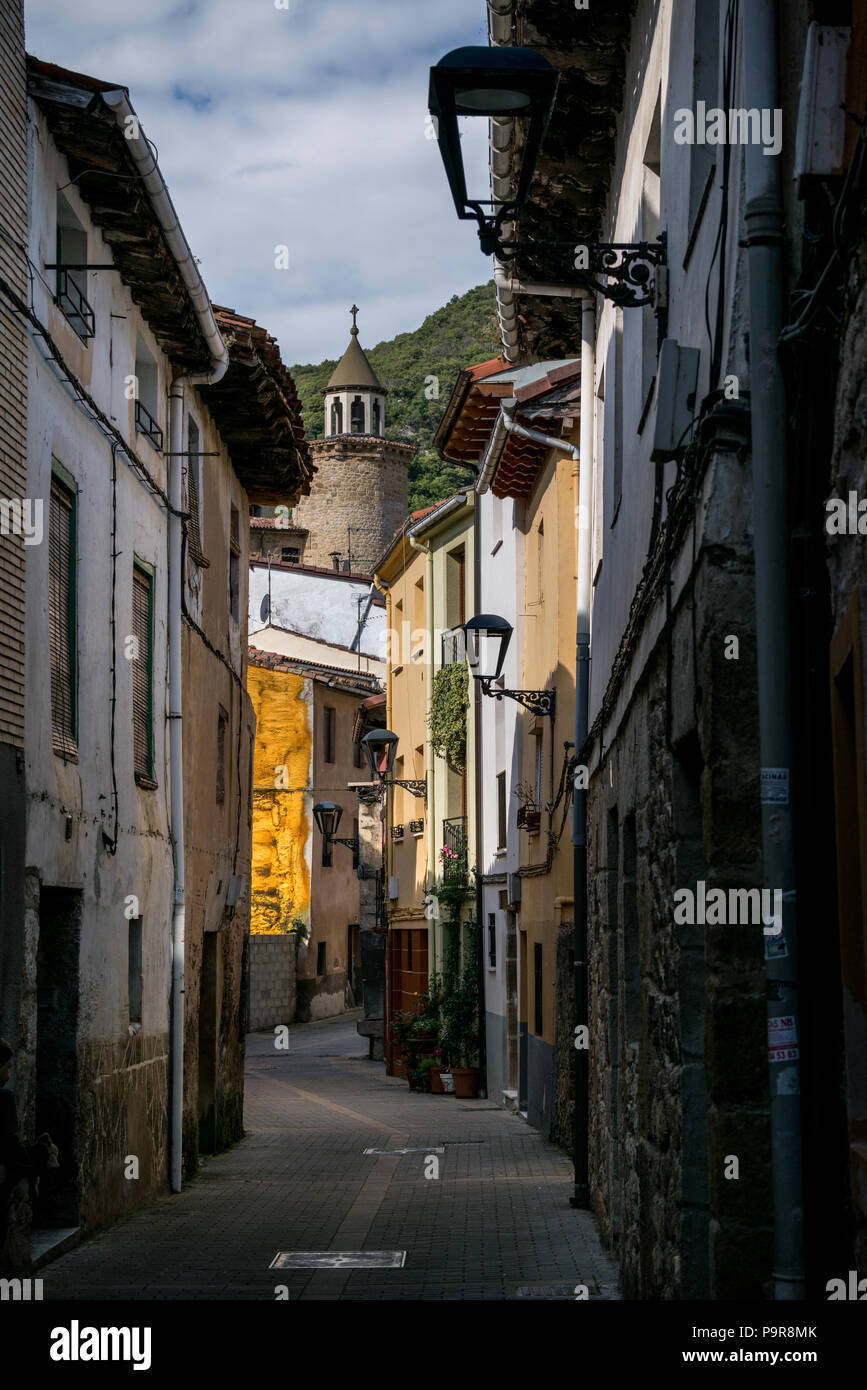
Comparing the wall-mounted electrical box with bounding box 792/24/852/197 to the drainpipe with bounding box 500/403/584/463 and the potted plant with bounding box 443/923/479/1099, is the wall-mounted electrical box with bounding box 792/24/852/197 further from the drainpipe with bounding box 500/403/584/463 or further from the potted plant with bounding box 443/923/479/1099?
the potted plant with bounding box 443/923/479/1099

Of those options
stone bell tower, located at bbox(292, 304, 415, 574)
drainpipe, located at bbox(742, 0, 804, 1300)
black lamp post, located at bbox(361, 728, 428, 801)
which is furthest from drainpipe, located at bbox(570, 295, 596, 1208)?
stone bell tower, located at bbox(292, 304, 415, 574)

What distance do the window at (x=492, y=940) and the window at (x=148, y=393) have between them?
11.8 meters

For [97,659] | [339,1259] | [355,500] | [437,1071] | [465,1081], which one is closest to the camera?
[339,1259]

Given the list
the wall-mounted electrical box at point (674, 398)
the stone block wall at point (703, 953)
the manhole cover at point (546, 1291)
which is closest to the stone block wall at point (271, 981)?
the manhole cover at point (546, 1291)

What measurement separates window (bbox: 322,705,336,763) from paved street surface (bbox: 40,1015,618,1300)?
2268cm

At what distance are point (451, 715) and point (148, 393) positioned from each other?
45.0 feet

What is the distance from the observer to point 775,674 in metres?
4.75

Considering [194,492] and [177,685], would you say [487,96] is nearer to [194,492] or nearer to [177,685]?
[177,685]

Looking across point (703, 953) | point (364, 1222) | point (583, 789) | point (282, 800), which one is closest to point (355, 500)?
point (282, 800)

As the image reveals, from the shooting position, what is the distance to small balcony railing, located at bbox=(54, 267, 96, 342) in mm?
12227

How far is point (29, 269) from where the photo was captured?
35.3 feet

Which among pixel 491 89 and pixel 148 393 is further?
pixel 148 393
